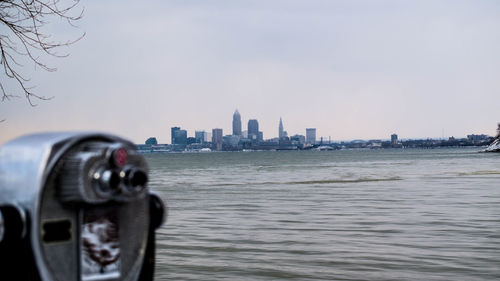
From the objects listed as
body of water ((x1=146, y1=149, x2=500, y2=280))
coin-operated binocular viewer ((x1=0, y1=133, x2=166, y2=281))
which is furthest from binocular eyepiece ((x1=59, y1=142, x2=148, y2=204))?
body of water ((x1=146, y1=149, x2=500, y2=280))

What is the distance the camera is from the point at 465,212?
53.5ft

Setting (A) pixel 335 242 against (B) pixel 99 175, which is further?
(A) pixel 335 242

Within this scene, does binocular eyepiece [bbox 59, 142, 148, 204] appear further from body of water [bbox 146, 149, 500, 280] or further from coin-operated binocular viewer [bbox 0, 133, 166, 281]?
body of water [bbox 146, 149, 500, 280]

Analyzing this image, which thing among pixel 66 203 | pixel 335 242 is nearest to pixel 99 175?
pixel 66 203

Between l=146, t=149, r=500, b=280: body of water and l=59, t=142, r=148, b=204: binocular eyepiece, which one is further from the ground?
l=59, t=142, r=148, b=204: binocular eyepiece

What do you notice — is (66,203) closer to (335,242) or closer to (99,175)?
(99,175)

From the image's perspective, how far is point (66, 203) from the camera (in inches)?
115

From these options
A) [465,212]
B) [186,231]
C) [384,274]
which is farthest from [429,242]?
[465,212]

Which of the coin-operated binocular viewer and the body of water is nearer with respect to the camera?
the coin-operated binocular viewer

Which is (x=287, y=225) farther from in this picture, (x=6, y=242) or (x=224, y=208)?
(x=6, y=242)

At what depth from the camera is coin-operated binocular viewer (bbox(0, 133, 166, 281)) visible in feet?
9.21

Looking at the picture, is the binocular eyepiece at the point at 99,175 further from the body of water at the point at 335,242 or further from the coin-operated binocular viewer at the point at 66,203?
the body of water at the point at 335,242

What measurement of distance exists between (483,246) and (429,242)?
2.72 ft

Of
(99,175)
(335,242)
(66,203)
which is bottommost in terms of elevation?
(335,242)
